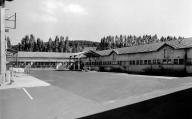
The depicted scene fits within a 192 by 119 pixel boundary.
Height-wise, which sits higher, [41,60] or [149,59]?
[149,59]

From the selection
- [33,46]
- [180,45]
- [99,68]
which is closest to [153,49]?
[180,45]

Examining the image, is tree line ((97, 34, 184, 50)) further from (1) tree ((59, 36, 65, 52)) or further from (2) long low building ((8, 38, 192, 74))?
(2) long low building ((8, 38, 192, 74))

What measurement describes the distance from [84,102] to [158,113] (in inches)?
137

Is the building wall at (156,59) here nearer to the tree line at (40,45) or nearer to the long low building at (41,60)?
the long low building at (41,60)

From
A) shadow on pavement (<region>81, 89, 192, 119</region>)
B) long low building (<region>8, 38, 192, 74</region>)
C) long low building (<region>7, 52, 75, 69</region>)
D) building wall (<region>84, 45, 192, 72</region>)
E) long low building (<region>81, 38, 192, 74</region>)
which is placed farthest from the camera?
long low building (<region>7, 52, 75, 69</region>)

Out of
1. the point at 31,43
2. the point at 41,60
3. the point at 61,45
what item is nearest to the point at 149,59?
the point at 41,60

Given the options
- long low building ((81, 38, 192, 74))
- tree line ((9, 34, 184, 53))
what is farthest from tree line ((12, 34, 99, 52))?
long low building ((81, 38, 192, 74))

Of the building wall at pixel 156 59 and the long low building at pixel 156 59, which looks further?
the building wall at pixel 156 59

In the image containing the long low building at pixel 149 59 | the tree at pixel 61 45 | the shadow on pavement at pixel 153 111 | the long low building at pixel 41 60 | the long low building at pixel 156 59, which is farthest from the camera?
the tree at pixel 61 45

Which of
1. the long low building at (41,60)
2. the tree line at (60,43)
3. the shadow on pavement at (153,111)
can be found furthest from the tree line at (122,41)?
the shadow on pavement at (153,111)

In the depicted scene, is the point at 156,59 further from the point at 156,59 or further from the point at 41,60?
the point at 41,60

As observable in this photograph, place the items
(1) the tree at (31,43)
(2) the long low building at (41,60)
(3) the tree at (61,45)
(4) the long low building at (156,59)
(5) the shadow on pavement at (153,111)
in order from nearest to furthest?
(5) the shadow on pavement at (153,111) < (4) the long low building at (156,59) < (2) the long low building at (41,60) < (1) the tree at (31,43) < (3) the tree at (61,45)

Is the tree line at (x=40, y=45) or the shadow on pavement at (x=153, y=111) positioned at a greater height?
the tree line at (x=40, y=45)

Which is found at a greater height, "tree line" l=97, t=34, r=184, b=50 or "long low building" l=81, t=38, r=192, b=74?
"tree line" l=97, t=34, r=184, b=50
